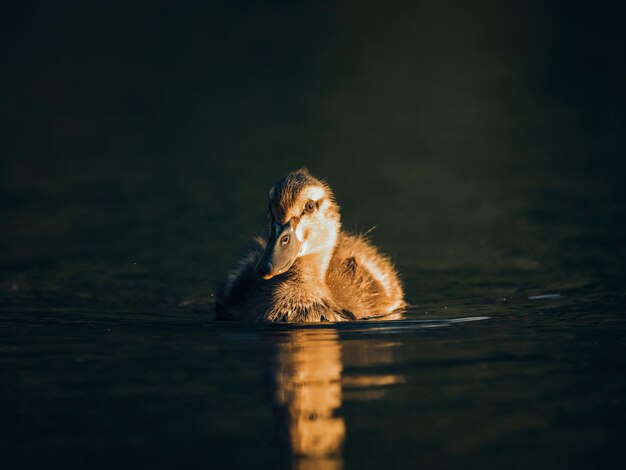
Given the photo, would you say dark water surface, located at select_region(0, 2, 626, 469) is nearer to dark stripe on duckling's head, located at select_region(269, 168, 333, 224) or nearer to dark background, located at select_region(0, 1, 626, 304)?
dark background, located at select_region(0, 1, 626, 304)

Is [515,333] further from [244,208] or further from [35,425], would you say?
[244,208]

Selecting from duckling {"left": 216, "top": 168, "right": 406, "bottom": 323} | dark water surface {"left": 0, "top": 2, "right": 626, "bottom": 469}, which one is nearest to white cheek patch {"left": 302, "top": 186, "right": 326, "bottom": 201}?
duckling {"left": 216, "top": 168, "right": 406, "bottom": 323}

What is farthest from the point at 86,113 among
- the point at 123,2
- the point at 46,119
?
the point at 123,2

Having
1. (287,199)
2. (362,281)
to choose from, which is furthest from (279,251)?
(362,281)

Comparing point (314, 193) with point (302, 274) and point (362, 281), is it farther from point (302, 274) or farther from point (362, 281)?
point (362, 281)

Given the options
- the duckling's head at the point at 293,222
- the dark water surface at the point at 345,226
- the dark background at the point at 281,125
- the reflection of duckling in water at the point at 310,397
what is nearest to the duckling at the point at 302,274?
the duckling's head at the point at 293,222
